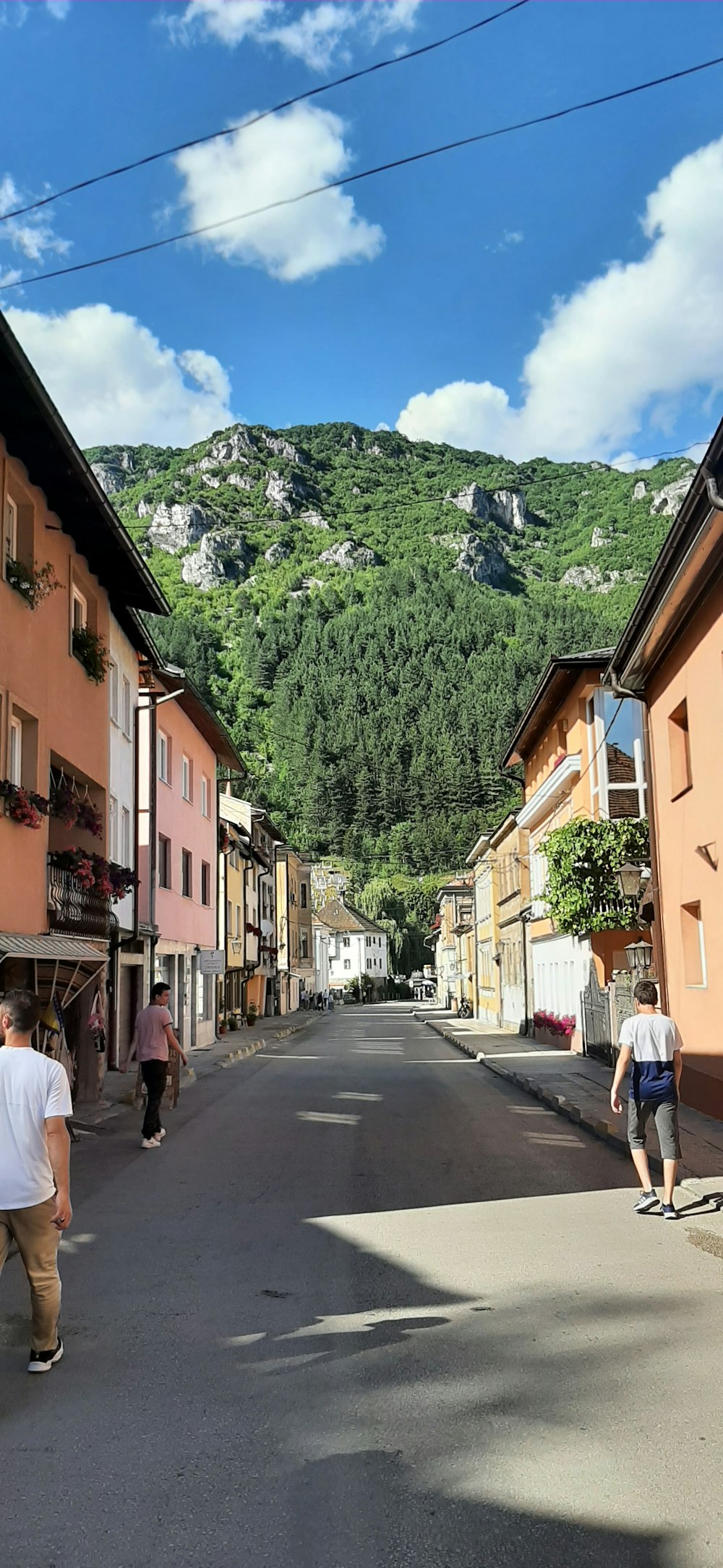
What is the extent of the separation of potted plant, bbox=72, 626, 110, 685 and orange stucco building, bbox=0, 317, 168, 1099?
3 centimetres

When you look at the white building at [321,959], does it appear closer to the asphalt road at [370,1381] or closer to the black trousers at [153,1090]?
the black trousers at [153,1090]

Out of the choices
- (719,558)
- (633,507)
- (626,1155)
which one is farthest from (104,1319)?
(633,507)

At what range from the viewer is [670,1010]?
16.8 m

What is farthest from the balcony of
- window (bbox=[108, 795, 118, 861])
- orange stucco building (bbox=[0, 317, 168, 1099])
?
window (bbox=[108, 795, 118, 861])

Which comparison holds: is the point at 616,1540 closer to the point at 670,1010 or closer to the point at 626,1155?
the point at 626,1155

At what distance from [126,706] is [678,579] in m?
12.0

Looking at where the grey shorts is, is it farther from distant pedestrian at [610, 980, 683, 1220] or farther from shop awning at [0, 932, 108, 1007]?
shop awning at [0, 932, 108, 1007]

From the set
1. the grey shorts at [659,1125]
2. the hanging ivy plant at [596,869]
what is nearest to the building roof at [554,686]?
the hanging ivy plant at [596,869]

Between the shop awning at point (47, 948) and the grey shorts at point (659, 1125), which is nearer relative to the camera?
the grey shorts at point (659, 1125)

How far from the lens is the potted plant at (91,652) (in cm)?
1686

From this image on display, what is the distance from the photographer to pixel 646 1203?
8.64 meters

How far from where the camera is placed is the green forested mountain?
326 ft

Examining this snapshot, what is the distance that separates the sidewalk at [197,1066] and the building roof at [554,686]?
35.8 feet

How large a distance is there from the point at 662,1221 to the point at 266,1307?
3439 mm
